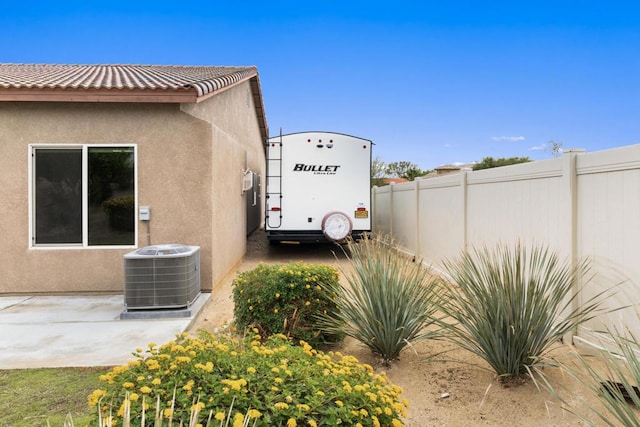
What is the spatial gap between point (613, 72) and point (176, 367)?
72.8 feet

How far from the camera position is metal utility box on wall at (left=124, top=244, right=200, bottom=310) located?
5.88m

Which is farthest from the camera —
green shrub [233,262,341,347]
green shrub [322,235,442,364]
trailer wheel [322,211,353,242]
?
trailer wheel [322,211,353,242]

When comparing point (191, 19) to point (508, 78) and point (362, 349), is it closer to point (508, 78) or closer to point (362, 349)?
point (508, 78)

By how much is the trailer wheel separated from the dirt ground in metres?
6.28

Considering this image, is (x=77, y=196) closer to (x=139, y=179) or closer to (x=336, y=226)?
(x=139, y=179)

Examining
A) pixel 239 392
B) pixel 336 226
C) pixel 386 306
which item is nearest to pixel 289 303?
pixel 386 306

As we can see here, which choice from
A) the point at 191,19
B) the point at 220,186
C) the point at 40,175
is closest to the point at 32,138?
the point at 40,175

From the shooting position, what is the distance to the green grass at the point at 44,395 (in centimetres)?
325

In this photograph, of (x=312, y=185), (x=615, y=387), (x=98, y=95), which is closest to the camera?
(x=615, y=387)

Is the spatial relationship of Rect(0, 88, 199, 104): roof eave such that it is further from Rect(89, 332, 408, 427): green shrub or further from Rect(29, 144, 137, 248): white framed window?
Rect(89, 332, 408, 427): green shrub

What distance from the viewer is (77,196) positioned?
23.4ft

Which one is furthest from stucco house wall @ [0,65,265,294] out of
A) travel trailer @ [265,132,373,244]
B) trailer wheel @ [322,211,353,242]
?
trailer wheel @ [322,211,353,242]

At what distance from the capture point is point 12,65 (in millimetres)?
13312

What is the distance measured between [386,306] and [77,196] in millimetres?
5648
